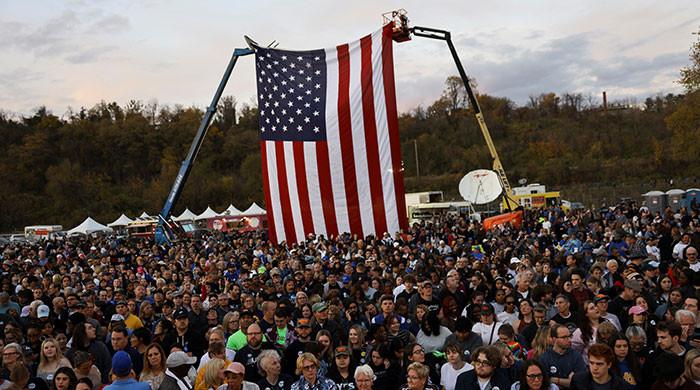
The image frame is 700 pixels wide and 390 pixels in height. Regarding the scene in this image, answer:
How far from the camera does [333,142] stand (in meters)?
20.1

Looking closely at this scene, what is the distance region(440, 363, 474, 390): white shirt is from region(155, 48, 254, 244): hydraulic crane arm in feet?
74.8

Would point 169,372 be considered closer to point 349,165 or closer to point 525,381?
point 525,381

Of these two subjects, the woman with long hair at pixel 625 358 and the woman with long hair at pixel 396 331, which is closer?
the woman with long hair at pixel 625 358

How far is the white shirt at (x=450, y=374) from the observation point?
17.4ft

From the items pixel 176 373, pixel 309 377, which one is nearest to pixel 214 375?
pixel 176 373

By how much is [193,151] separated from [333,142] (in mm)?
10020

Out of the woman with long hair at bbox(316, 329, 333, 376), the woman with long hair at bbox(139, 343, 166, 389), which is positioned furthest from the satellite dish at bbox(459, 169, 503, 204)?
the woman with long hair at bbox(139, 343, 166, 389)

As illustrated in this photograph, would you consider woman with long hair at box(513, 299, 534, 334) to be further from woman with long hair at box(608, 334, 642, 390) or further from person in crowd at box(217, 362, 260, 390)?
person in crowd at box(217, 362, 260, 390)

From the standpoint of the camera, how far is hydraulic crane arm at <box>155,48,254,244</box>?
27300 millimetres

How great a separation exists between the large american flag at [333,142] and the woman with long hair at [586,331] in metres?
13.6

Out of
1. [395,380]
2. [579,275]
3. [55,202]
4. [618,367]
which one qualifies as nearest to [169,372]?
[395,380]

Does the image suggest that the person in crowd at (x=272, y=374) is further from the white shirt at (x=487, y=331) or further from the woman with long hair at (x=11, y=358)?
the white shirt at (x=487, y=331)

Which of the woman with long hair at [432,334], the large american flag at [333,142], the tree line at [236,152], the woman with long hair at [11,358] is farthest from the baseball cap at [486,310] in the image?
the tree line at [236,152]

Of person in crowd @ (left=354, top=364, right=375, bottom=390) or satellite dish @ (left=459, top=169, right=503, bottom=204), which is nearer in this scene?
person in crowd @ (left=354, top=364, right=375, bottom=390)
